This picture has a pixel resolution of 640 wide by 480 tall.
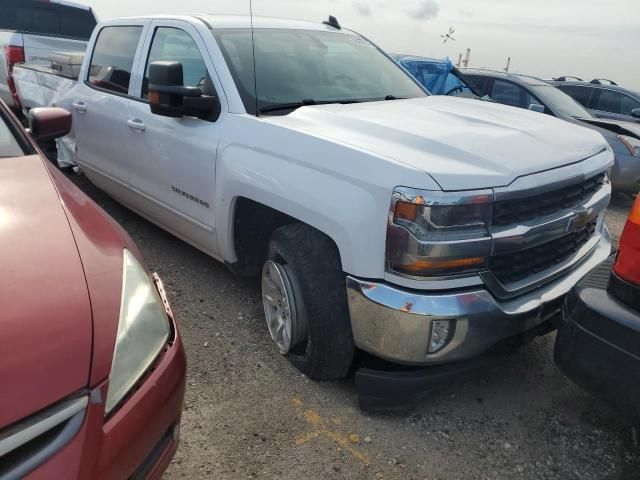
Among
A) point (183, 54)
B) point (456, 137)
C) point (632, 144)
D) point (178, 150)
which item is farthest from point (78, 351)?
point (632, 144)

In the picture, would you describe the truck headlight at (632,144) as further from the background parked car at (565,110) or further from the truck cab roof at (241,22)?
the truck cab roof at (241,22)

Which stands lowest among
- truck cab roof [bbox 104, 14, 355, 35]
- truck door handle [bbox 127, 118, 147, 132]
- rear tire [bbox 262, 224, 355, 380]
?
rear tire [bbox 262, 224, 355, 380]

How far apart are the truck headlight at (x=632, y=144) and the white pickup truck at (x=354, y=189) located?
4212mm

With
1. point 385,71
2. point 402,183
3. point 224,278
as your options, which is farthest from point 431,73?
point 402,183

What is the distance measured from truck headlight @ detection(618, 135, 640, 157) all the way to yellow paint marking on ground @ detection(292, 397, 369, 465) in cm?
590

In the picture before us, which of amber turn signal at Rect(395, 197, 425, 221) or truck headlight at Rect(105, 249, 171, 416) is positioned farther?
amber turn signal at Rect(395, 197, 425, 221)

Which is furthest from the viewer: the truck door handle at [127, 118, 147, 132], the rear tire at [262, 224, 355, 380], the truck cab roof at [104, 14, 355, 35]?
the truck door handle at [127, 118, 147, 132]

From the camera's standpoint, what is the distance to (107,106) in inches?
158

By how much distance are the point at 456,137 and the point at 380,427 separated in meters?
1.36

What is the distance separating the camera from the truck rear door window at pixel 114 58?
3881 mm

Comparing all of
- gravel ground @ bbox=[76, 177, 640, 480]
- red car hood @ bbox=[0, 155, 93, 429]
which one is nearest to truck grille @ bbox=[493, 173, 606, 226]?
gravel ground @ bbox=[76, 177, 640, 480]

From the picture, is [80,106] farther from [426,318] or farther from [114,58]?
[426,318]

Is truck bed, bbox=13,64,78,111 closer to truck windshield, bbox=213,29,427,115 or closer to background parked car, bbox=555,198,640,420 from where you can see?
truck windshield, bbox=213,29,427,115

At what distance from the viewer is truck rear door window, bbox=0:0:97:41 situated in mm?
7996
